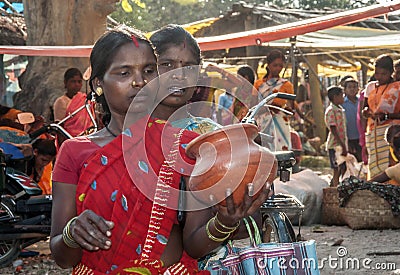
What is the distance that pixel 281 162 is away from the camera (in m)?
4.04

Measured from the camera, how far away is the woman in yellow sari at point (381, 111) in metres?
7.78

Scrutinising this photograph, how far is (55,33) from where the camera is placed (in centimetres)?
1032

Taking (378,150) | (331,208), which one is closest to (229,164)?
(331,208)

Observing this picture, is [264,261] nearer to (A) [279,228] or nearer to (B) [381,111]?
(A) [279,228]

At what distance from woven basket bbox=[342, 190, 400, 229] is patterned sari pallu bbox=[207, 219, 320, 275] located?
189 inches

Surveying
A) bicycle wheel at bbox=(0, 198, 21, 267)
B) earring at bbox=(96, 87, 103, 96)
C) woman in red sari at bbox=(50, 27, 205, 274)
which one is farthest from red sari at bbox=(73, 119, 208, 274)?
bicycle wheel at bbox=(0, 198, 21, 267)

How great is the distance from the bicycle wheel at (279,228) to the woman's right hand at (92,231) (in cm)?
196

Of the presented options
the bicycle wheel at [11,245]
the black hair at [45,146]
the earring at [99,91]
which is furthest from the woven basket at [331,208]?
the earring at [99,91]

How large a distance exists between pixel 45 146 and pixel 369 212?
3251 mm

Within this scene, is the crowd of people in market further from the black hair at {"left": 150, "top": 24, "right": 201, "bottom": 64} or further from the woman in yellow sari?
the woman in yellow sari

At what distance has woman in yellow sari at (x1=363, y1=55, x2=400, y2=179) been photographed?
7781 mm

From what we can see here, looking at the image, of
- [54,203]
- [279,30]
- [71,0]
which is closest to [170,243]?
[54,203]

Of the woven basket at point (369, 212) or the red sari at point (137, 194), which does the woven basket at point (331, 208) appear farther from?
the red sari at point (137, 194)

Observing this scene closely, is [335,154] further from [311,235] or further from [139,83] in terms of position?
[139,83]
